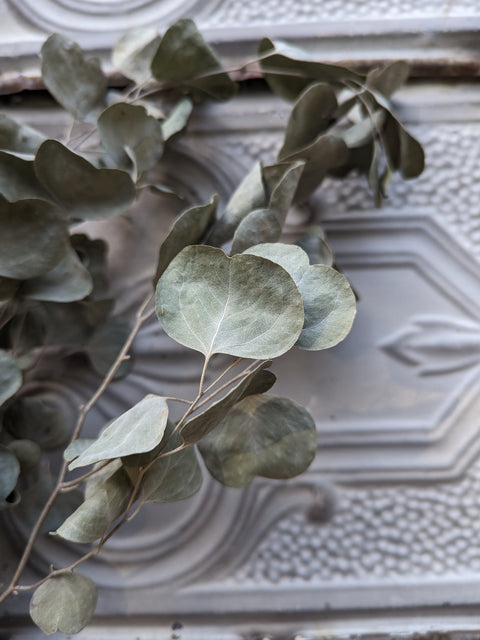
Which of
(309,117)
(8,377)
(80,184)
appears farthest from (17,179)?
(309,117)

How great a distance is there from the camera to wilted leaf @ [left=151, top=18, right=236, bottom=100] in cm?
56

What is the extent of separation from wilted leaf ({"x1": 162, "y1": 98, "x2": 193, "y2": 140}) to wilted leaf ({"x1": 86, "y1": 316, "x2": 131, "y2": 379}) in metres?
0.19

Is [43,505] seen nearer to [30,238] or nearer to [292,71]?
[30,238]

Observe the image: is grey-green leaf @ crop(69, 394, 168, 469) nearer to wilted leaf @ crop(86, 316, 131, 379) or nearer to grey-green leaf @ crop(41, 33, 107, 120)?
wilted leaf @ crop(86, 316, 131, 379)

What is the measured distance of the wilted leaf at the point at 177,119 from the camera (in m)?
Answer: 0.57

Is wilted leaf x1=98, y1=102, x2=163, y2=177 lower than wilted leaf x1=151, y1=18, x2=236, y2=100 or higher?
lower

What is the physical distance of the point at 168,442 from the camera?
41 centimetres

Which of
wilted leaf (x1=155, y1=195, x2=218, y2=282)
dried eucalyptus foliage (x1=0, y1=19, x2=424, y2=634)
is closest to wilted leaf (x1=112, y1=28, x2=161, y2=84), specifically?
dried eucalyptus foliage (x1=0, y1=19, x2=424, y2=634)

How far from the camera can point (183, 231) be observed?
46 centimetres

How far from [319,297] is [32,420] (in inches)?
11.9

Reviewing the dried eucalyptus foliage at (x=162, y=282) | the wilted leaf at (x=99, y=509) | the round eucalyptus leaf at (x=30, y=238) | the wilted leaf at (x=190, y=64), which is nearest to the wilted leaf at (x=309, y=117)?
the dried eucalyptus foliage at (x=162, y=282)

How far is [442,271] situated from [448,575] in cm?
30

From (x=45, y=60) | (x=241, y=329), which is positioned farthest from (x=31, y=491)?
(x=45, y=60)

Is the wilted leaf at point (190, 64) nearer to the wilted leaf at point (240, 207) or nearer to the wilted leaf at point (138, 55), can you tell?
the wilted leaf at point (138, 55)
